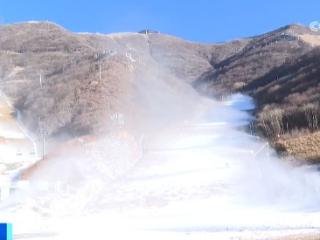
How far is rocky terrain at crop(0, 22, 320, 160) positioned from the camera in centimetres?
5722

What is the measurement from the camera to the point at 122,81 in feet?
247

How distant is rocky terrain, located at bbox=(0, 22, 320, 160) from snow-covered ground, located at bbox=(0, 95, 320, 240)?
4617mm

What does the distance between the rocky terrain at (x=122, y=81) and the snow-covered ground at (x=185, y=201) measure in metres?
4.62

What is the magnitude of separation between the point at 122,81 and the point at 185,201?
4467 centimetres

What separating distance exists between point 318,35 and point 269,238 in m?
138

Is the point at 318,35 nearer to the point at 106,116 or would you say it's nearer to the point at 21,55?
the point at 21,55
